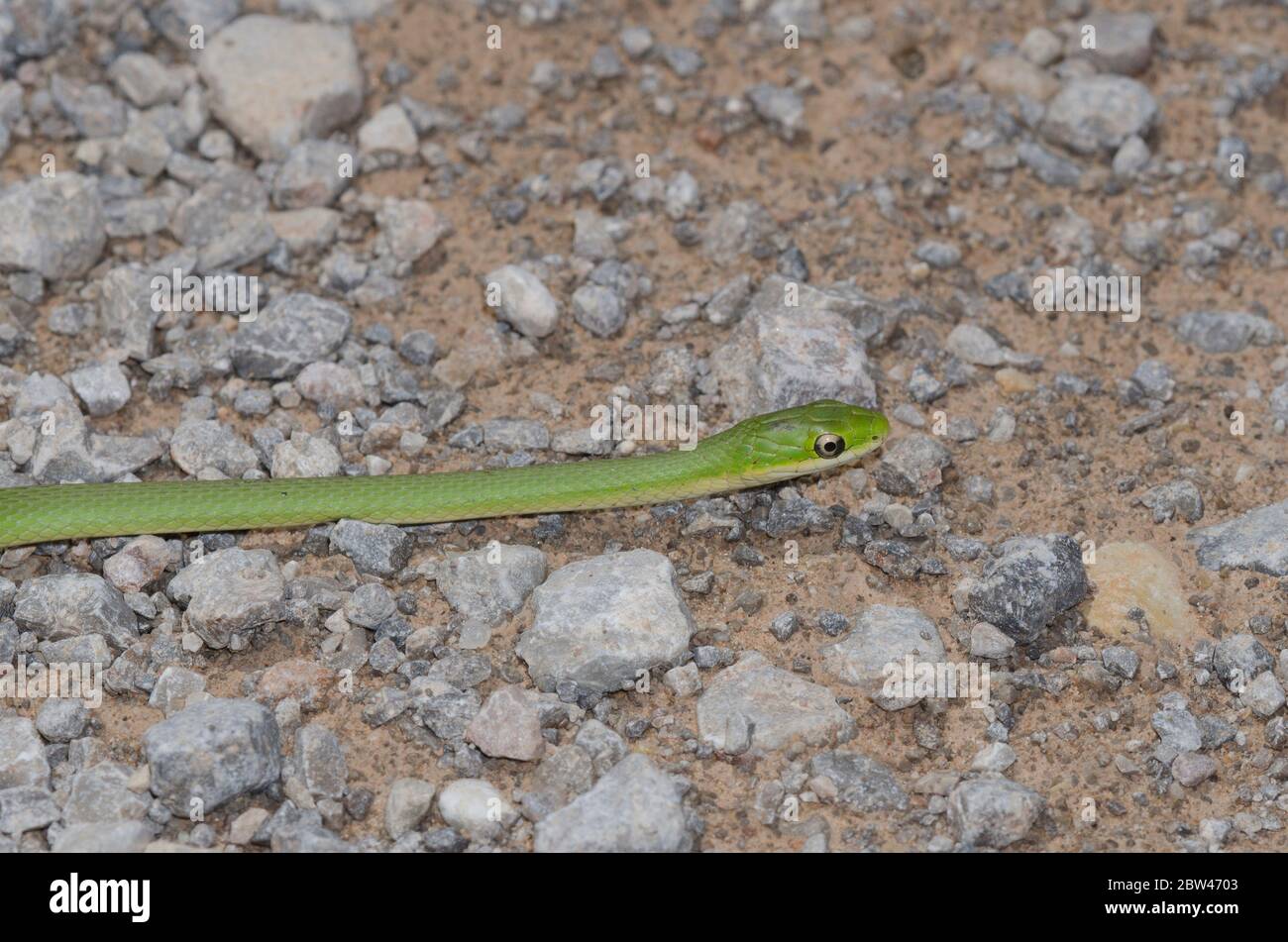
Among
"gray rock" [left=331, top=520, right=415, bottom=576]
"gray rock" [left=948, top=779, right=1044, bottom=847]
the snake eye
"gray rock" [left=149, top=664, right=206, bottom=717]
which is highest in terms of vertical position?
the snake eye

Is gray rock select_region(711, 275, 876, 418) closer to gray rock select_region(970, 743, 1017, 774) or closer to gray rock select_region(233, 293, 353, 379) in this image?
gray rock select_region(233, 293, 353, 379)

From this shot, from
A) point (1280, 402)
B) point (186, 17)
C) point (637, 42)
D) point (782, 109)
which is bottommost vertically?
point (1280, 402)

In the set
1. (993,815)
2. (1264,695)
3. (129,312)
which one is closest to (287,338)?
(129,312)

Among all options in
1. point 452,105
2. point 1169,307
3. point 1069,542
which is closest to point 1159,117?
Result: point 1169,307

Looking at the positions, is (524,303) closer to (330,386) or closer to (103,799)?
(330,386)

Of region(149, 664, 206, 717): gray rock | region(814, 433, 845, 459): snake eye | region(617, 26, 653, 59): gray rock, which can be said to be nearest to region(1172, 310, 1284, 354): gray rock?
region(814, 433, 845, 459): snake eye

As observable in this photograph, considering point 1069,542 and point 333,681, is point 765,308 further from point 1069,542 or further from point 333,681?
point 333,681
